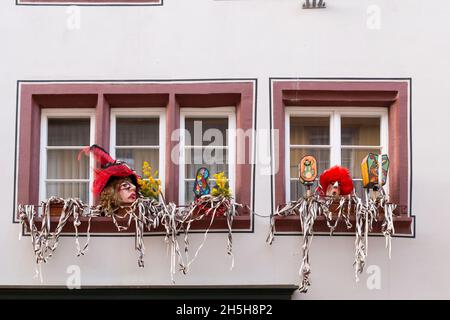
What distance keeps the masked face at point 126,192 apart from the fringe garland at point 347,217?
4.28 feet

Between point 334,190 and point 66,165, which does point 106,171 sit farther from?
point 334,190

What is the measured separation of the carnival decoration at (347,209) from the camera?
34.9ft

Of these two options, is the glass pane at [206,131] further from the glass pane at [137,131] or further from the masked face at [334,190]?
the masked face at [334,190]

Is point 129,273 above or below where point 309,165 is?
below

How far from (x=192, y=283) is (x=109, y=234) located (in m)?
0.88

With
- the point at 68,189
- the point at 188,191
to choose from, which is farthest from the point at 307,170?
the point at 68,189

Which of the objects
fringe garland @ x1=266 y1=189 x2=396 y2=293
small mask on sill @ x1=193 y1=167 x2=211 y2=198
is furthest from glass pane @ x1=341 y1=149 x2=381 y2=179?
small mask on sill @ x1=193 y1=167 x2=211 y2=198

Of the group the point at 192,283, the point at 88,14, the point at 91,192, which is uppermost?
the point at 88,14

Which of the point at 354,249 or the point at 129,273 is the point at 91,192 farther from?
the point at 354,249

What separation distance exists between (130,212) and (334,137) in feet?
6.87

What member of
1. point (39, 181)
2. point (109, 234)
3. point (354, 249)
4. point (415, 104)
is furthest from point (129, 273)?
point (415, 104)

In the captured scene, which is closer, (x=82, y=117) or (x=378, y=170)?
(x=378, y=170)

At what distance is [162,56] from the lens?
11.2 m

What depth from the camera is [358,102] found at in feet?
36.8
